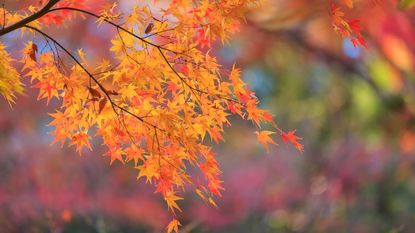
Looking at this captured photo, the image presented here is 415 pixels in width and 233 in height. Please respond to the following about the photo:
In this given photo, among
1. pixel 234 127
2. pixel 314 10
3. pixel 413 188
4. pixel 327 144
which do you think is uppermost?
pixel 314 10

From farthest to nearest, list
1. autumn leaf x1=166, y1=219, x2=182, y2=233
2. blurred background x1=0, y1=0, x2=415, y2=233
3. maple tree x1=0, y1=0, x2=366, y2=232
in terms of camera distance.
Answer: blurred background x1=0, y1=0, x2=415, y2=233
autumn leaf x1=166, y1=219, x2=182, y2=233
maple tree x1=0, y1=0, x2=366, y2=232

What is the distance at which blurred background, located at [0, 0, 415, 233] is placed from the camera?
6.00m

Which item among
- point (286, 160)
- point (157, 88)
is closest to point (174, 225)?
point (157, 88)

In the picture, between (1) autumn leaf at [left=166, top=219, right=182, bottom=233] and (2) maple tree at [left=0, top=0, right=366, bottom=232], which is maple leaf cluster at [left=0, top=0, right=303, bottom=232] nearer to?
(2) maple tree at [left=0, top=0, right=366, bottom=232]

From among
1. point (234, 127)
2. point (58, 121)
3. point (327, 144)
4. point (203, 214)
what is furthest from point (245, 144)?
point (58, 121)

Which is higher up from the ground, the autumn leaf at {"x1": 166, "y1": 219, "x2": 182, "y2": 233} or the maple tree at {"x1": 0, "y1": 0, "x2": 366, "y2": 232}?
the maple tree at {"x1": 0, "y1": 0, "x2": 366, "y2": 232}

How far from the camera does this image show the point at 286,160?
25.2 ft

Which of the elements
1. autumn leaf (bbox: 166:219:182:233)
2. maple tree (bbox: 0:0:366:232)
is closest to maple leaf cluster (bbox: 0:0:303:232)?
maple tree (bbox: 0:0:366:232)

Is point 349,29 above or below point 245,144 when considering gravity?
above

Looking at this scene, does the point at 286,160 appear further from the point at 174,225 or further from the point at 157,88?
the point at 157,88

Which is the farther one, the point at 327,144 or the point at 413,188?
the point at 327,144

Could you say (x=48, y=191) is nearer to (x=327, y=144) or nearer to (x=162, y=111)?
(x=162, y=111)

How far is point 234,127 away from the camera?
9.82 m

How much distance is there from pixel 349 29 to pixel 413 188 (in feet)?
18.5
